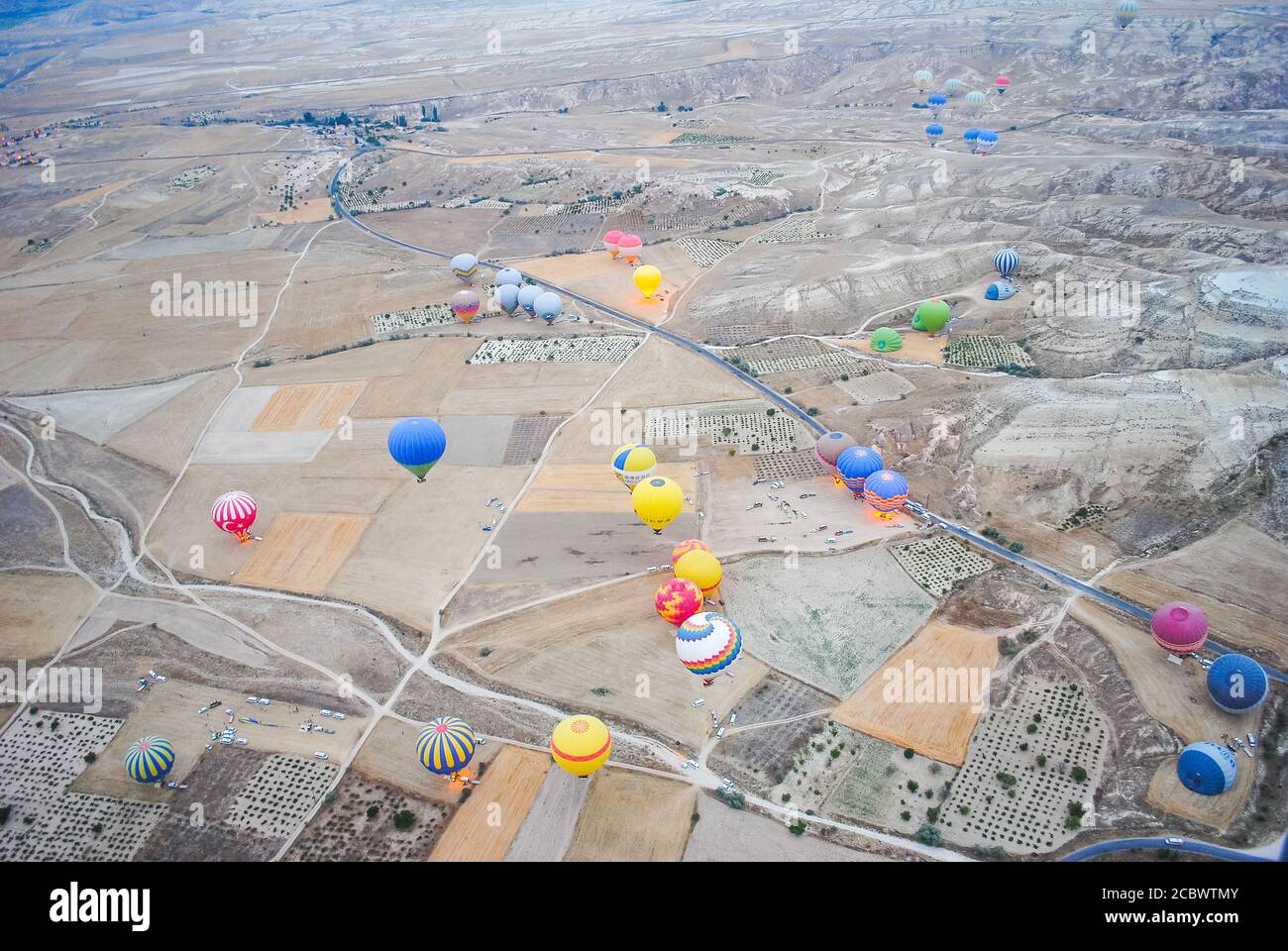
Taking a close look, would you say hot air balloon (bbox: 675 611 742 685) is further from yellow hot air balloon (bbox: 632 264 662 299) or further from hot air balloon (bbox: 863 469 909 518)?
yellow hot air balloon (bbox: 632 264 662 299)

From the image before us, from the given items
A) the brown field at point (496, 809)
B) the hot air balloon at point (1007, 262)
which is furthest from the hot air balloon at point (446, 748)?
the hot air balloon at point (1007, 262)

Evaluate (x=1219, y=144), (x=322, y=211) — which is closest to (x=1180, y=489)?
(x=1219, y=144)

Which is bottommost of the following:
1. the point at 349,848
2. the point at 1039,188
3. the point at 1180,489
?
the point at 349,848

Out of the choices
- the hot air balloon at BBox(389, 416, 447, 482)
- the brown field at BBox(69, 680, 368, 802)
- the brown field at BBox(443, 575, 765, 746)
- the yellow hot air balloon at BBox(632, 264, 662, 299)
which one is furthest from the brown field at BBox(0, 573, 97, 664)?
the yellow hot air balloon at BBox(632, 264, 662, 299)

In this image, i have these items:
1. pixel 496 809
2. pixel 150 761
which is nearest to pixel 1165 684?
pixel 496 809

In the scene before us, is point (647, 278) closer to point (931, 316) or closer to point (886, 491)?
point (931, 316)

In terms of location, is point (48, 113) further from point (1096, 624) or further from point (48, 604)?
point (1096, 624)

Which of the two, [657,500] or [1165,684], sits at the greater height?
[657,500]
